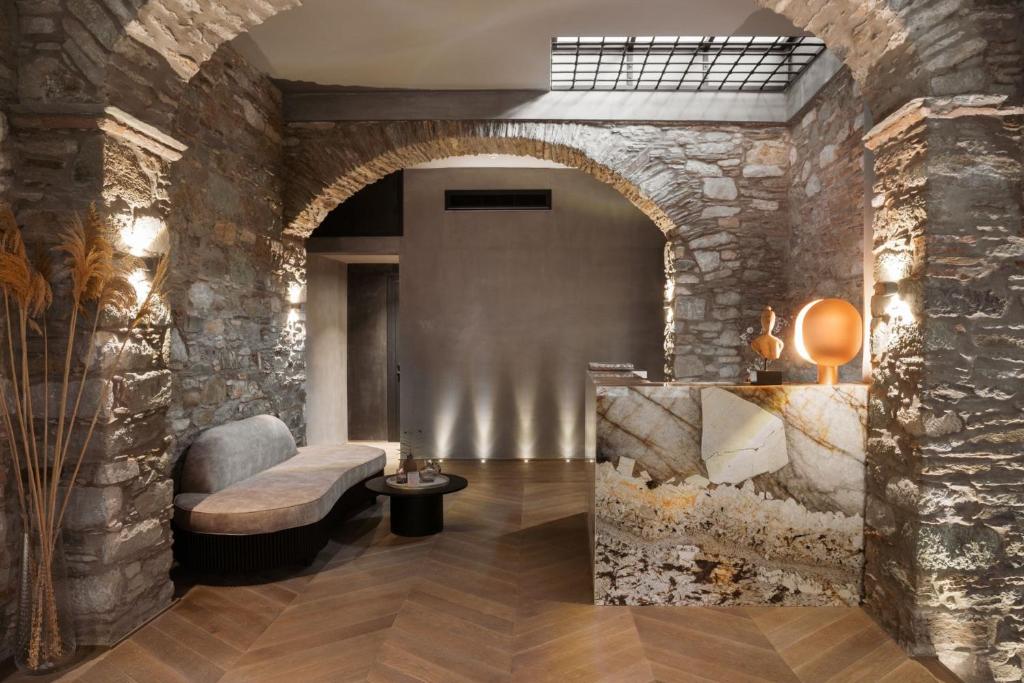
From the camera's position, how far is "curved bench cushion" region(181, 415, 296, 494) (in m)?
3.38

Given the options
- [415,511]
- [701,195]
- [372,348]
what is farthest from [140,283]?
[372,348]

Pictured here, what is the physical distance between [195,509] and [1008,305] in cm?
379

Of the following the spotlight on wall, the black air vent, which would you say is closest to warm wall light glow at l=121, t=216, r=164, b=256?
the spotlight on wall

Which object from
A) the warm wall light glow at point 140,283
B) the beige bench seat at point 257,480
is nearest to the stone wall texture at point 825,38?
the warm wall light glow at point 140,283

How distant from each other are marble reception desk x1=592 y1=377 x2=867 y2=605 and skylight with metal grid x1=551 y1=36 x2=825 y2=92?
2.68m

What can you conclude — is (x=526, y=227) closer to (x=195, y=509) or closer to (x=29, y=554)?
(x=195, y=509)

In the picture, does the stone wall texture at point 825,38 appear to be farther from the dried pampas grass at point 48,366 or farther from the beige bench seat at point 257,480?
the beige bench seat at point 257,480

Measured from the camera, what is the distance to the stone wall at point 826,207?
3809mm

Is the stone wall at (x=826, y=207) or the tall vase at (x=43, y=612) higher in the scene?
the stone wall at (x=826, y=207)

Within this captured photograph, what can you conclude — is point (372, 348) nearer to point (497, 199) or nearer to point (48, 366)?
point (497, 199)

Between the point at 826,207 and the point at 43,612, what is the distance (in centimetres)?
492

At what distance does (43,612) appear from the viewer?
227 centimetres

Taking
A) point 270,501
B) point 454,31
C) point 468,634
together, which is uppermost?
point 454,31

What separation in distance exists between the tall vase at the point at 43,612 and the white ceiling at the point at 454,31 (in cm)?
306
